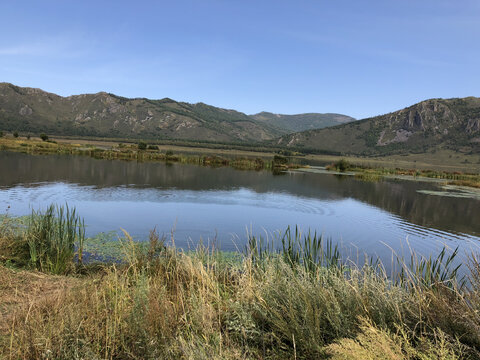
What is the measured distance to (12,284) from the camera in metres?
7.44

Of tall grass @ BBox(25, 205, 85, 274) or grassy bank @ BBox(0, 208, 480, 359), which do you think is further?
tall grass @ BBox(25, 205, 85, 274)

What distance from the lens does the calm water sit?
58.8 ft

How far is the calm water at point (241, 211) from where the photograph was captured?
706 inches

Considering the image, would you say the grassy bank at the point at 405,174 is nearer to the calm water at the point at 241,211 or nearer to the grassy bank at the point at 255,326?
the calm water at the point at 241,211

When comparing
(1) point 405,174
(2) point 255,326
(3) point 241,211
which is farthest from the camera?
(1) point 405,174

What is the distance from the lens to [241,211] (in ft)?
79.5

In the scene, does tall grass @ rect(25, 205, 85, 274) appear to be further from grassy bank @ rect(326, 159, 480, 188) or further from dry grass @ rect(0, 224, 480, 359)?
grassy bank @ rect(326, 159, 480, 188)

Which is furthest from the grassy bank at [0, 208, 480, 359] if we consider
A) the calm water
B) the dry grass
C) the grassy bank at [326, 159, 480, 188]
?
the grassy bank at [326, 159, 480, 188]

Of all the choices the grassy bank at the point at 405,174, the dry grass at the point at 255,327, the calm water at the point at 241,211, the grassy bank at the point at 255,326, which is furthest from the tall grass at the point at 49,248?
the grassy bank at the point at 405,174

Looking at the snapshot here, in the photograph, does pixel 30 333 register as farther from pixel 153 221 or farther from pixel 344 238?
pixel 344 238

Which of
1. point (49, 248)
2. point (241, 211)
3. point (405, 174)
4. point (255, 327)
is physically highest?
point (405, 174)

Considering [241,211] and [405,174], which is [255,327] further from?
[405,174]

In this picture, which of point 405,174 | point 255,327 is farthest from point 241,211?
point 405,174

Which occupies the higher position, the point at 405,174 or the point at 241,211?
the point at 405,174
